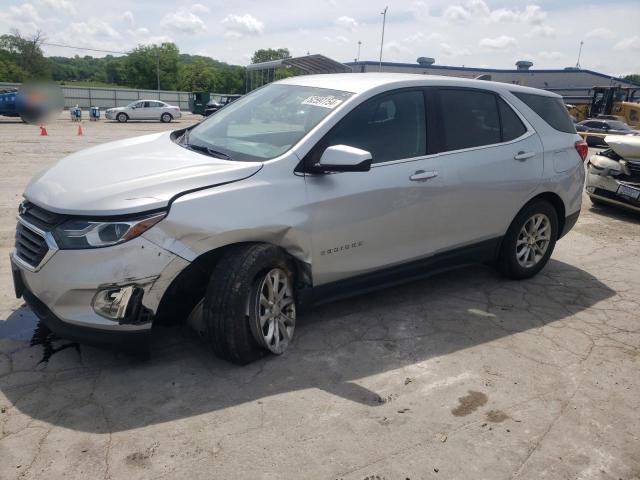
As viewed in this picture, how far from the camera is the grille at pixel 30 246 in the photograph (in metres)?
2.95

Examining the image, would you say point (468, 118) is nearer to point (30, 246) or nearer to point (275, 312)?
point (275, 312)

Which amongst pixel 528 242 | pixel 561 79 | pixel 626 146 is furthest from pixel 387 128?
pixel 561 79

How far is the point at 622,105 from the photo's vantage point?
28.6 m

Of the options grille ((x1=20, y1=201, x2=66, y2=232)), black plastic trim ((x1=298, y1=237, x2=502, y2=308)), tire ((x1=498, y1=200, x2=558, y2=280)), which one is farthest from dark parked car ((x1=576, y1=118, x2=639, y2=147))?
grille ((x1=20, y1=201, x2=66, y2=232))

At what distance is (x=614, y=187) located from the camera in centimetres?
809

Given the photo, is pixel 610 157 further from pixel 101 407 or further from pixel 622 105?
pixel 622 105

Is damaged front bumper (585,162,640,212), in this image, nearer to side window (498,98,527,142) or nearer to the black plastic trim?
side window (498,98,527,142)

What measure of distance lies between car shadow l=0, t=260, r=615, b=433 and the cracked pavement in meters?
0.01

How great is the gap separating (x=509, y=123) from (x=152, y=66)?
3228 inches


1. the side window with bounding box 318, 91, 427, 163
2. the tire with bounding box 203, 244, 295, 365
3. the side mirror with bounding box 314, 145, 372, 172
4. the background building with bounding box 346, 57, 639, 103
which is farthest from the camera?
the background building with bounding box 346, 57, 639, 103

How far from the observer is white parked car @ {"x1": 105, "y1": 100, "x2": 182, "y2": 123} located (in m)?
30.8

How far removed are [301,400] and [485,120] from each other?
287 centimetres

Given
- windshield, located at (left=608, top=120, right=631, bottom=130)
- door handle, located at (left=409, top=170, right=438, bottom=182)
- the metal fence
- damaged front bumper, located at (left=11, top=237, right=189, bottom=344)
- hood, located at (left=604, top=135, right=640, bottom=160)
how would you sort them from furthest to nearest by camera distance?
the metal fence, windshield, located at (left=608, top=120, right=631, bottom=130), hood, located at (left=604, top=135, right=640, bottom=160), door handle, located at (left=409, top=170, right=438, bottom=182), damaged front bumper, located at (left=11, top=237, right=189, bottom=344)

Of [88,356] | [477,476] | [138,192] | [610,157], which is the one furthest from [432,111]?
[610,157]
